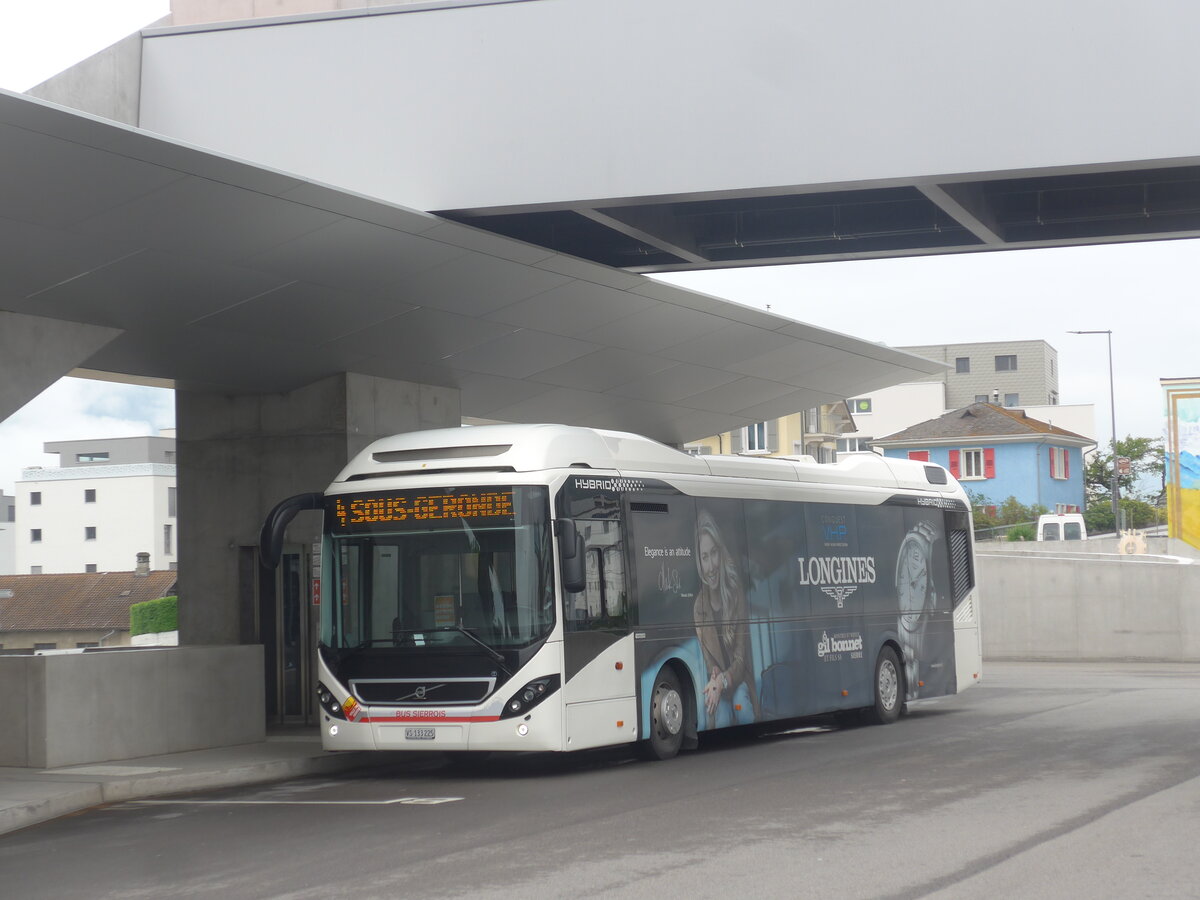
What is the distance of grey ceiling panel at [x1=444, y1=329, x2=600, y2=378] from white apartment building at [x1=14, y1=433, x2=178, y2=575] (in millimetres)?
89758

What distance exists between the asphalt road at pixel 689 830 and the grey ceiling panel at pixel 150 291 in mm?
4623

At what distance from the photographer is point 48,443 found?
121188 mm

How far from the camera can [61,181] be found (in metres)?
11.6

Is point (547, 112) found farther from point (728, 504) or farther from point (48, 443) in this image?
point (48, 443)

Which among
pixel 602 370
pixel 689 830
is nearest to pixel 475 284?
pixel 602 370

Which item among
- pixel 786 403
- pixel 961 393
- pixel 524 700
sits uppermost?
pixel 961 393

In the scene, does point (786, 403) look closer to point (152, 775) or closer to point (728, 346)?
point (728, 346)

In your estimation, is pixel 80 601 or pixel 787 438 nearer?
pixel 80 601

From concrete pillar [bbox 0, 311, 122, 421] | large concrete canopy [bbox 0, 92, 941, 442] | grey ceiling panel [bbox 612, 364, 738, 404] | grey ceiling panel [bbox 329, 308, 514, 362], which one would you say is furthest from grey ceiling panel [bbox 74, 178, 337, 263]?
grey ceiling panel [bbox 612, 364, 738, 404]

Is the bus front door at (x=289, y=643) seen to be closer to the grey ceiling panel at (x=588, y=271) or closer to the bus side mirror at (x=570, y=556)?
the grey ceiling panel at (x=588, y=271)

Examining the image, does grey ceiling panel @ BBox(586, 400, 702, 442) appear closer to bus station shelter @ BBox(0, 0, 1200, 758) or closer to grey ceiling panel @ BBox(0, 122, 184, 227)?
bus station shelter @ BBox(0, 0, 1200, 758)

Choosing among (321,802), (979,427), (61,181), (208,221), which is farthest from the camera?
(979,427)

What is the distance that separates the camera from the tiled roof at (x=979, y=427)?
85.8m

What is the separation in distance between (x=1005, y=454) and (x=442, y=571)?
76079 mm
